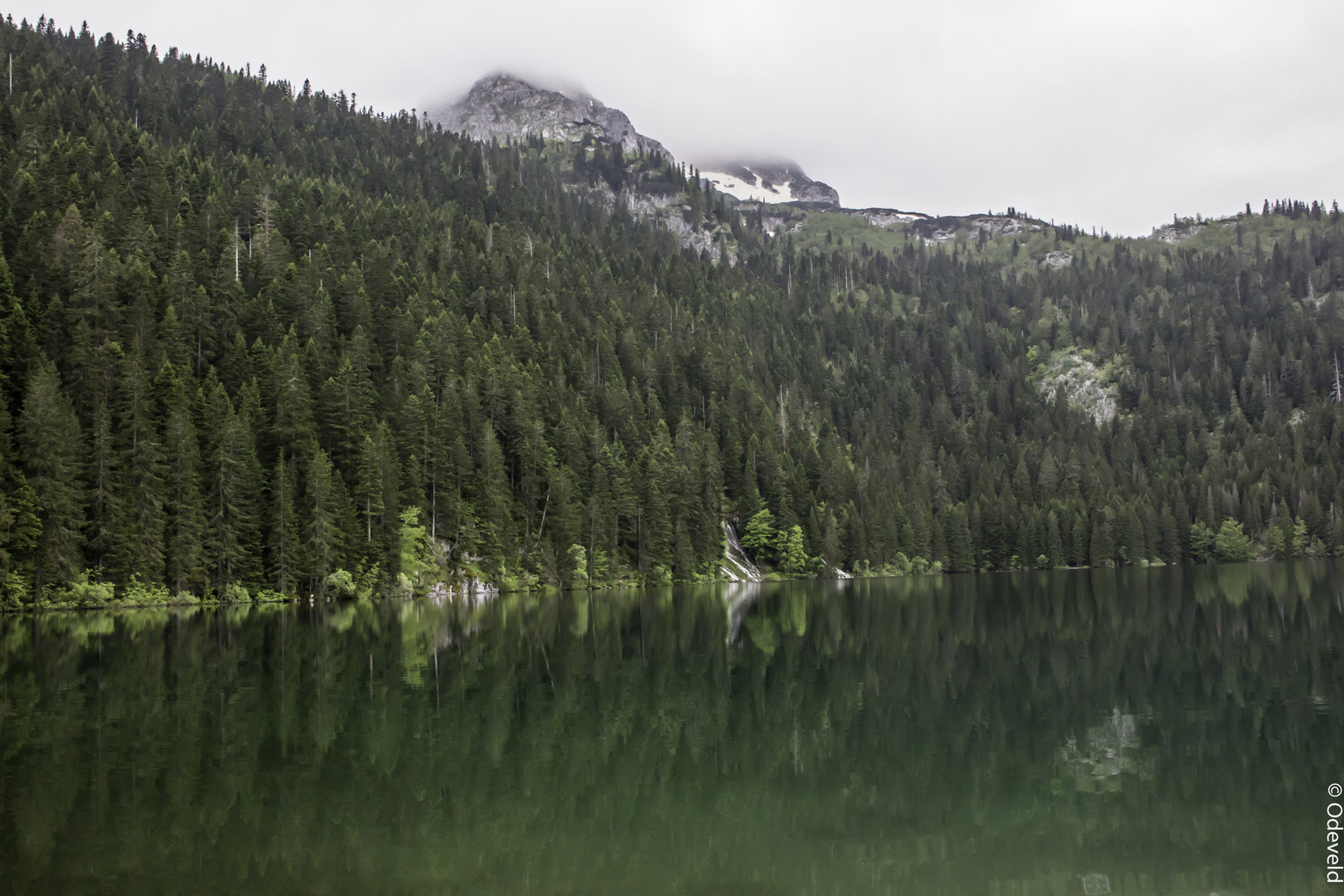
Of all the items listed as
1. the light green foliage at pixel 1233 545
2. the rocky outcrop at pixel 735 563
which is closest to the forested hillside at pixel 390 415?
the light green foliage at pixel 1233 545

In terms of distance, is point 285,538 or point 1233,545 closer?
point 285,538

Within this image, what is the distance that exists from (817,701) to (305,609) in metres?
54.5

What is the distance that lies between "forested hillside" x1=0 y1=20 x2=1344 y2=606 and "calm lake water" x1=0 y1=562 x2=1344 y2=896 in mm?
40623

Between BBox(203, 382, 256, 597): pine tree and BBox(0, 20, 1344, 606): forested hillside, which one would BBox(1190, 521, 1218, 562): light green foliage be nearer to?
BBox(0, 20, 1344, 606): forested hillside

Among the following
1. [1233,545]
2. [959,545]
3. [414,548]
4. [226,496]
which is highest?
[226,496]

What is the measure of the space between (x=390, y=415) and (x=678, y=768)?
8373 cm

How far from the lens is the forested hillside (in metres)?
75.9

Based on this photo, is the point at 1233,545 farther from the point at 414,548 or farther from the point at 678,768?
the point at 678,768

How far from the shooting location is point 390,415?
9738 centimetres

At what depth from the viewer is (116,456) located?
7269 cm

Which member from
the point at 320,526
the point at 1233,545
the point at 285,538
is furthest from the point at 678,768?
the point at 1233,545

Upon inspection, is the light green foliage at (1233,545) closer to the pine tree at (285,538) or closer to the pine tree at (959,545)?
the pine tree at (959,545)

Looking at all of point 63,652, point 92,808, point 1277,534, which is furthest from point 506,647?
point 1277,534

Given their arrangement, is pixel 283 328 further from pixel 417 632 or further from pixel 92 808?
pixel 92 808
